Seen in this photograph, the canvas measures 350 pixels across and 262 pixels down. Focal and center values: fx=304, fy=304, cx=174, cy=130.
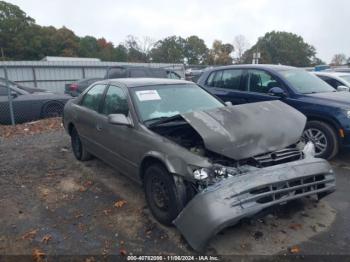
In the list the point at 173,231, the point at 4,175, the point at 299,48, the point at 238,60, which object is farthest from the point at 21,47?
the point at 299,48

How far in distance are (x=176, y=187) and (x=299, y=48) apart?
265 ft

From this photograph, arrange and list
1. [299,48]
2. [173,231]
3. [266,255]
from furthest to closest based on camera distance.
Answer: [299,48]
[173,231]
[266,255]

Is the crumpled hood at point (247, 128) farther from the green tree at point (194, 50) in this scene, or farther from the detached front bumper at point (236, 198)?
the green tree at point (194, 50)

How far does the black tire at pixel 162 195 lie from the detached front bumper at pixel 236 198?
0.25 metres

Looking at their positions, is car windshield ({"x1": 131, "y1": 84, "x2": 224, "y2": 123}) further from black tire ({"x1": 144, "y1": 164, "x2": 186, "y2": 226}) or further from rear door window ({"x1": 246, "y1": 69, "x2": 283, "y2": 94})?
rear door window ({"x1": 246, "y1": 69, "x2": 283, "y2": 94})

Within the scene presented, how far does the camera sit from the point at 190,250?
9.91 ft

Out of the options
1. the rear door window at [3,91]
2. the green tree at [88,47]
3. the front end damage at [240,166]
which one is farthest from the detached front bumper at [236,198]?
the green tree at [88,47]

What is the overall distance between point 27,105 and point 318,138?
8066 mm

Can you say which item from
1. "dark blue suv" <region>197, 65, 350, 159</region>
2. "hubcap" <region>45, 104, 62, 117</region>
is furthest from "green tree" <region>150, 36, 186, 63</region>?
"dark blue suv" <region>197, 65, 350, 159</region>

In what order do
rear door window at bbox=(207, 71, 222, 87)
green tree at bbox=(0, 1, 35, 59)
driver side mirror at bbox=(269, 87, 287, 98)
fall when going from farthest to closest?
green tree at bbox=(0, 1, 35, 59)
rear door window at bbox=(207, 71, 222, 87)
driver side mirror at bbox=(269, 87, 287, 98)

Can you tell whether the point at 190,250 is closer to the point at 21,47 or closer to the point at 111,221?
the point at 111,221

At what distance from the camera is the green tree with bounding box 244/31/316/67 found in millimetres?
73750

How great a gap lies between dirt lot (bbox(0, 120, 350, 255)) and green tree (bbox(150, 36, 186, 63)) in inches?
2483

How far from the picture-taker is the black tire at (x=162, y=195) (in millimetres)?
3092
